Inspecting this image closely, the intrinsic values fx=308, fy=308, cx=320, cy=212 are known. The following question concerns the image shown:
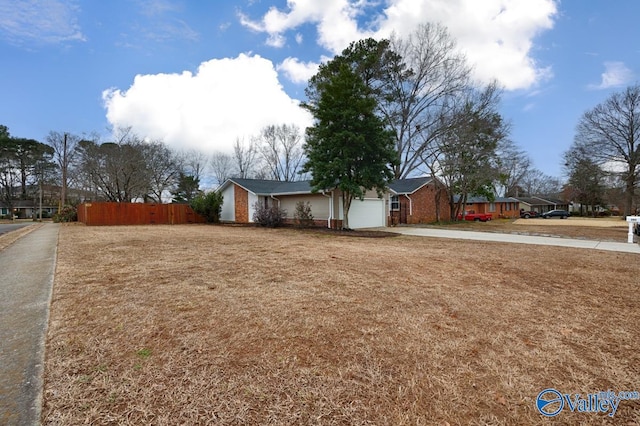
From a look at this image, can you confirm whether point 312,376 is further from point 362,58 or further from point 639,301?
point 362,58

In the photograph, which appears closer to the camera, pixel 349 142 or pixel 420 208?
pixel 349 142

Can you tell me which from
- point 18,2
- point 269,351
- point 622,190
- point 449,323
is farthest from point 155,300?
point 622,190

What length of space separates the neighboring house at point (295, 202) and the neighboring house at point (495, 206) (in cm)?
1810

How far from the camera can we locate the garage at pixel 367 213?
18.7 m

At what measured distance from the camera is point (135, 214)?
22734 millimetres

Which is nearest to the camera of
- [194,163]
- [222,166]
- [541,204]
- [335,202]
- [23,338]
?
[23,338]

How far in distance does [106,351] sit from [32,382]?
1.67 feet

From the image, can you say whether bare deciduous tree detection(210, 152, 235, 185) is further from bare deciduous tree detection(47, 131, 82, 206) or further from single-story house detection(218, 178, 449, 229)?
single-story house detection(218, 178, 449, 229)

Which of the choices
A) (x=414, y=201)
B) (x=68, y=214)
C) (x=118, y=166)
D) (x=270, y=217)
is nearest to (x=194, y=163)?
(x=118, y=166)

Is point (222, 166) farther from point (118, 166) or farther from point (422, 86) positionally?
point (422, 86)

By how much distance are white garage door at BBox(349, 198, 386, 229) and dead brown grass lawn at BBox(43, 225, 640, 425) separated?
42.6 ft

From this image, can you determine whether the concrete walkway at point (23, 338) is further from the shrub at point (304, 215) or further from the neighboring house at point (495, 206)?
the neighboring house at point (495, 206)

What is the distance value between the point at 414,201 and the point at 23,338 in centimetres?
2295

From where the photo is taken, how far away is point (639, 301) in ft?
14.2
